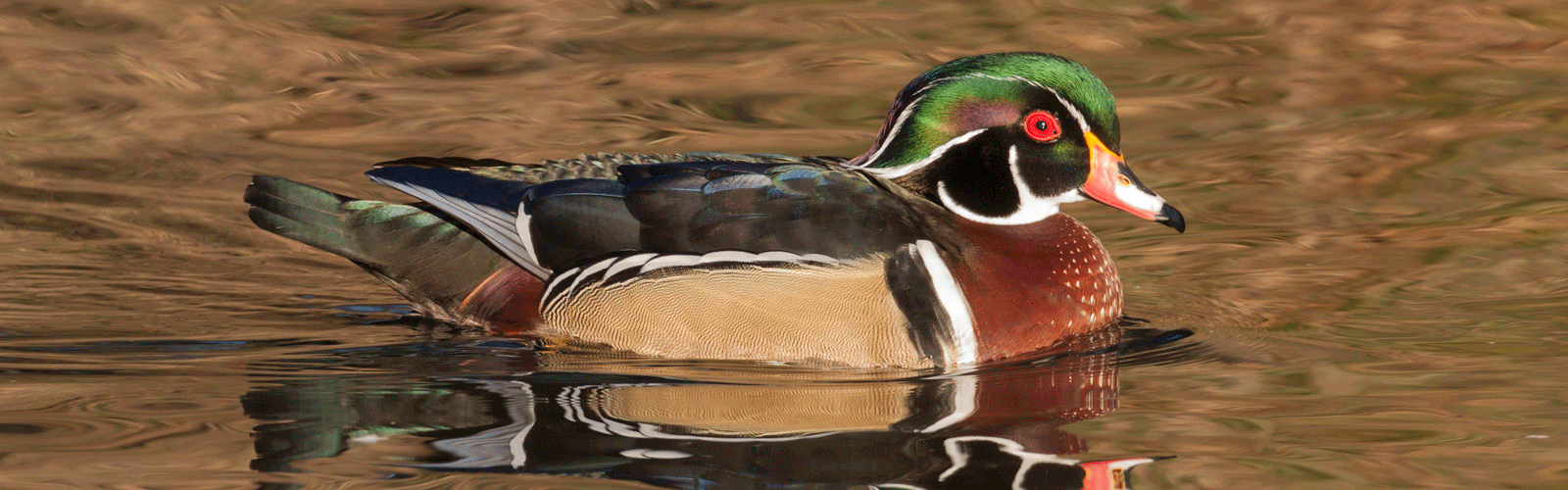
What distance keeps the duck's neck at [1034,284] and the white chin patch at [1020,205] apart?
0.10 ft

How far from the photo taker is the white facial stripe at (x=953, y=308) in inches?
215

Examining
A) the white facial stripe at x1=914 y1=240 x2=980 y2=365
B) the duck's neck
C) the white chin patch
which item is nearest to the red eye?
the white chin patch

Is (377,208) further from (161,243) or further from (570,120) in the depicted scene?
(570,120)

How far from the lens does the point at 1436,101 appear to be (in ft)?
29.8

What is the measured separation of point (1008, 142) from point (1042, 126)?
0.12m

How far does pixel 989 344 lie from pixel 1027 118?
2.41 ft

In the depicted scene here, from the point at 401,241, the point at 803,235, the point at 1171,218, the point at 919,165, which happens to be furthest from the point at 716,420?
the point at 1171,218

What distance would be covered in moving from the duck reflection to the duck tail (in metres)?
0.37

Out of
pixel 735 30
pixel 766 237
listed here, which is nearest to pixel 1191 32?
pixel 735 30

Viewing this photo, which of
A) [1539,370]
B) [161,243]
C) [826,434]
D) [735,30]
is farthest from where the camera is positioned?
[735,30]

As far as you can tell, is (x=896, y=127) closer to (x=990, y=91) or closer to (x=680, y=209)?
(x=990, y=91)

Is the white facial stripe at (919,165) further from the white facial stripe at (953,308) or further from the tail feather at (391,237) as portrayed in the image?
the tail feather at (391,237)

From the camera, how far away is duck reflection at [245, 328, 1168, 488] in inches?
166

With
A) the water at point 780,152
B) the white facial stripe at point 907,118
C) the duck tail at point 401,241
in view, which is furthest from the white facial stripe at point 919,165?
the duck tail at point 401,241
